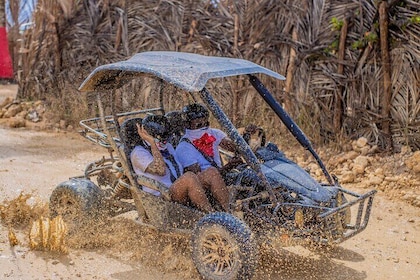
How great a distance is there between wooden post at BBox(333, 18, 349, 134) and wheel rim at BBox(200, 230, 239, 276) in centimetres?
436

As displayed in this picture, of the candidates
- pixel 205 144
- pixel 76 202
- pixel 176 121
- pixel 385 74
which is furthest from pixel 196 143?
pixel 385 74

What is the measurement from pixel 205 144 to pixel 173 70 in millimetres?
951

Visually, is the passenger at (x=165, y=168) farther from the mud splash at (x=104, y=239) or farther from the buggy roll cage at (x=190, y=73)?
the mud splash at (x=104, y=239)

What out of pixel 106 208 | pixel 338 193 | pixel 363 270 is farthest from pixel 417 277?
pixel 106 208

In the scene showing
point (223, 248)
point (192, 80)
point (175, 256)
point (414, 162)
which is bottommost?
point (175, 256)

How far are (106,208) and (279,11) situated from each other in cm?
478

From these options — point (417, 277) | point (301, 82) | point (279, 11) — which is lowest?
point (417, 277)

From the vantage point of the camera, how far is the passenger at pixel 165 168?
501 cm

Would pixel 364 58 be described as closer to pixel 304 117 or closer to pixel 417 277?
pixel 304 117

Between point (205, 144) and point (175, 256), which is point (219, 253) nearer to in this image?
point (175, 256)

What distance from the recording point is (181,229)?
5086 millimetres

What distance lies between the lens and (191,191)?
5.00 m

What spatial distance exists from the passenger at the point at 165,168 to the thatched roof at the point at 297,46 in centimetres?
371

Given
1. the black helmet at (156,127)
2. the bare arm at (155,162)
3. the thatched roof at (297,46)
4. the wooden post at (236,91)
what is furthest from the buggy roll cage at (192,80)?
the wooden post at (236,91)
